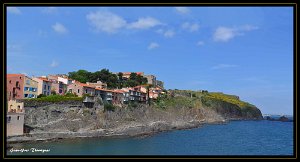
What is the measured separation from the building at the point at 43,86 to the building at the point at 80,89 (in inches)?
80.9

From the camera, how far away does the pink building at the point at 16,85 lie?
1038 inches

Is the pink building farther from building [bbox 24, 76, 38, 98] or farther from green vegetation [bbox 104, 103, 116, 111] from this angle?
green vegetation [bbox 104, 103, 116, 111]

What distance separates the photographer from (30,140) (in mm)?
21125

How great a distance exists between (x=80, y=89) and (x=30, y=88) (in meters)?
4.56

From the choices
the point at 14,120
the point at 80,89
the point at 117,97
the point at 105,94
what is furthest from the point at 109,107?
the point at 14,120

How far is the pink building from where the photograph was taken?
2636cm

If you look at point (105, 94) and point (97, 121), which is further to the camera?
point (105, 94)

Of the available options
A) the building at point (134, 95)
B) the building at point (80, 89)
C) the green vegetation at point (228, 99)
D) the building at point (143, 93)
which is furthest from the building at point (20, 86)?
the green vegetation at point (228, 99)

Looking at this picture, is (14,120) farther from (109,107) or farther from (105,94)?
(105,94)

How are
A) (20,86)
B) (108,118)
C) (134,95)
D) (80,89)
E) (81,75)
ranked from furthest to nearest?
1. (81,75)
2. (134,95)
3. (80,89)
4. (108,118)
5. (20,86)

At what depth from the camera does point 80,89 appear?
30969 millimetres

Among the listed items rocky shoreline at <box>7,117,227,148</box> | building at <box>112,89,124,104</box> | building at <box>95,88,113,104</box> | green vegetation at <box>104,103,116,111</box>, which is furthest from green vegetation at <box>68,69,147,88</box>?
rocky shoreline at <box>7,117,227,148</box>

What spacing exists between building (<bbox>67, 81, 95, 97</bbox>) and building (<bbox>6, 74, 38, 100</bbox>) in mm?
3957

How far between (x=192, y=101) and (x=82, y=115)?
2289 cm
